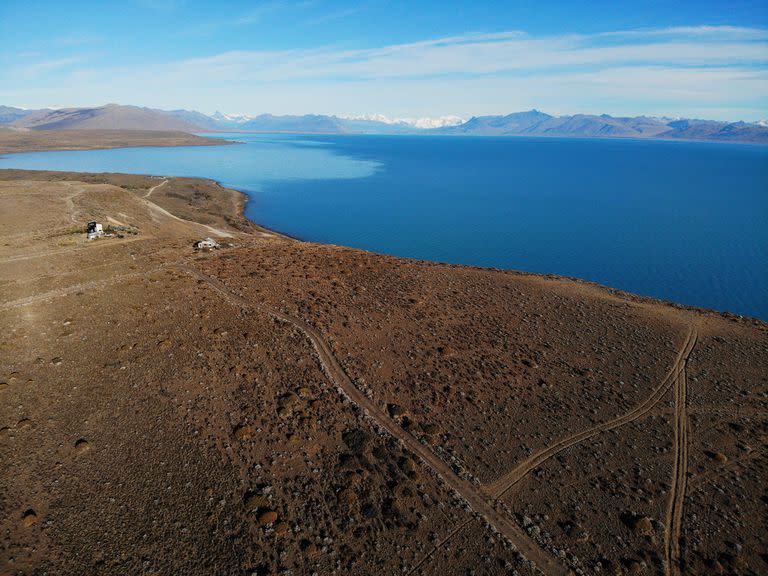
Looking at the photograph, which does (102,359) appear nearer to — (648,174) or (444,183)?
(444,183)

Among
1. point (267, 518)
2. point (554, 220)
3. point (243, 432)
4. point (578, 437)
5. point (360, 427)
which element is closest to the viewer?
point (267, 518)

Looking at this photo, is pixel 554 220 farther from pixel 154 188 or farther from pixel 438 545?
pixel 154 188

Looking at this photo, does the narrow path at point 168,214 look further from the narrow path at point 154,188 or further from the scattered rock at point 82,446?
the scattered rock at point 82,446

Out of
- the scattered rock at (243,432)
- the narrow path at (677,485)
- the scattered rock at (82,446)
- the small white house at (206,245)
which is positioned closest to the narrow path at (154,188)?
the small white house at (206,245)

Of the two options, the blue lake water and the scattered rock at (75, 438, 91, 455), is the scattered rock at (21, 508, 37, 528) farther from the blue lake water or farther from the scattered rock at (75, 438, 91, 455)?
the blue lake water

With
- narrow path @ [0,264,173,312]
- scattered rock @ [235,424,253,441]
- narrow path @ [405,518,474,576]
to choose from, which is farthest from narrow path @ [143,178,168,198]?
narrow path @ [405,518,474,576]

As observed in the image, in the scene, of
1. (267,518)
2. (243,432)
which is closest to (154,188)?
(243,432)
